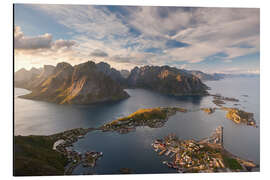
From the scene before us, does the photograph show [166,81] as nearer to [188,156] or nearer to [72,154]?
[188,156]

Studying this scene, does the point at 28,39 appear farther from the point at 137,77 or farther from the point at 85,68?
the point at 137,77

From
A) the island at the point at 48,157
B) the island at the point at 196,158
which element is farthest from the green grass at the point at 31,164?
the island at the point at 196,158

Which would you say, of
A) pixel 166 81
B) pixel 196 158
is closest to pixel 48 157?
pixel 196 158

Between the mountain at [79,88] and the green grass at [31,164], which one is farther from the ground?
the mountain at [79,88]

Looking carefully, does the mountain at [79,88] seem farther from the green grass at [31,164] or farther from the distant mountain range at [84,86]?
the green grass at [31,164]

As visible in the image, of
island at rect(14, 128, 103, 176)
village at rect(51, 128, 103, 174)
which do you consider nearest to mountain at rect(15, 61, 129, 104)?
village at rect(51, 128, 103, 174)
